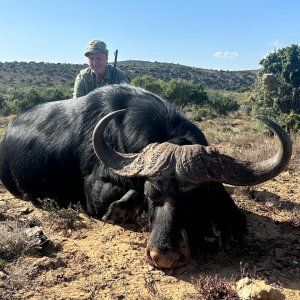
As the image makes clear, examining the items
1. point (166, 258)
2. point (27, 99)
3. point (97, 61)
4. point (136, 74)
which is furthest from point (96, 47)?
point (136, 74)

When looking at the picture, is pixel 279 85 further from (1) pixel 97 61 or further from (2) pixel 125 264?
(2) pixel 125 264

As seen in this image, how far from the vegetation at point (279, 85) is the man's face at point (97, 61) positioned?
242 inches

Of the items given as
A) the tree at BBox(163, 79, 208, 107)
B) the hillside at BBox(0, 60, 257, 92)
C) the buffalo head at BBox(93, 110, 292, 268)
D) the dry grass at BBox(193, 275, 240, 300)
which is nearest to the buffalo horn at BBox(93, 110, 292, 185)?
the buffalo head at BBox(93, 110, 292, 268)

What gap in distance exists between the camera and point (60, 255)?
4023 millimetres

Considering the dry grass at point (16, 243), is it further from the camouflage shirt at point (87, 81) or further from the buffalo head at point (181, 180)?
the camouflage shirt at point (87, 81)

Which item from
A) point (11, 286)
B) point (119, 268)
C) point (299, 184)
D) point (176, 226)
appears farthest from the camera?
point (299, 184)

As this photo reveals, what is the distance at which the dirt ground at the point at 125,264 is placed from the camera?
333 cm

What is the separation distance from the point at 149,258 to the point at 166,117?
1711 mm

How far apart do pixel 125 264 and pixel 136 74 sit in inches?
2157

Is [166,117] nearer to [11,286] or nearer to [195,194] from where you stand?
[195,194]

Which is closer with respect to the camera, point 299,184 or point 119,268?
point 119,268

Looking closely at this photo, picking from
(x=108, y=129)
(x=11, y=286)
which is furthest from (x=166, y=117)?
(x=11, y=286)

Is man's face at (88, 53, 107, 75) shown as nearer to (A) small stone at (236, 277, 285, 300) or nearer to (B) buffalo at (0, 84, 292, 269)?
(B) buffalo at (0, 84, 292, 269)

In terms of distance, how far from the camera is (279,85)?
1439 centimetres
